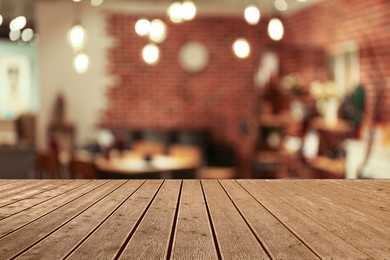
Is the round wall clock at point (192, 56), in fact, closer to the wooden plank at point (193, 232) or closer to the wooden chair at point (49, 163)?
the wooden chair at point (49, 163)

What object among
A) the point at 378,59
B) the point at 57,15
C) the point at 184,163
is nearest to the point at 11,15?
the point at 57,15

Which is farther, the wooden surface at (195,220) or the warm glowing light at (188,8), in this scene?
the warm glowing light at (188,8)

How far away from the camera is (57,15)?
7719 mm

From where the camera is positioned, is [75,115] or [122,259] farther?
[75,115]

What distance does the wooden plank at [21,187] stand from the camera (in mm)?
2117

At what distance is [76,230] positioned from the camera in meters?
1.43

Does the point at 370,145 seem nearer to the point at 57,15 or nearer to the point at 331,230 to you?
the point at 331,230

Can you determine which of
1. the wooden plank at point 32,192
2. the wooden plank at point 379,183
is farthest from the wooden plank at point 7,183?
the wooden plank at point 379,183

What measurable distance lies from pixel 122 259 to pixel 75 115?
6849 mm

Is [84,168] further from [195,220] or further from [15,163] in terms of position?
[15,163]

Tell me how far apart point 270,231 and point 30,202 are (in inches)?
38.4

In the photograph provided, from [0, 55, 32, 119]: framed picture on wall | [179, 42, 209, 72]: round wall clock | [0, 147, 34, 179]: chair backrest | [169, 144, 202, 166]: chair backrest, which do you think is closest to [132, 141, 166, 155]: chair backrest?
[169, 144, 202, 166]: chair backrest

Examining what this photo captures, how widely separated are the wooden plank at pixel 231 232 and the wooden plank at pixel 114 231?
0.25m

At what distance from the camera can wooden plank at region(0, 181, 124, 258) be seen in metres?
1.26
